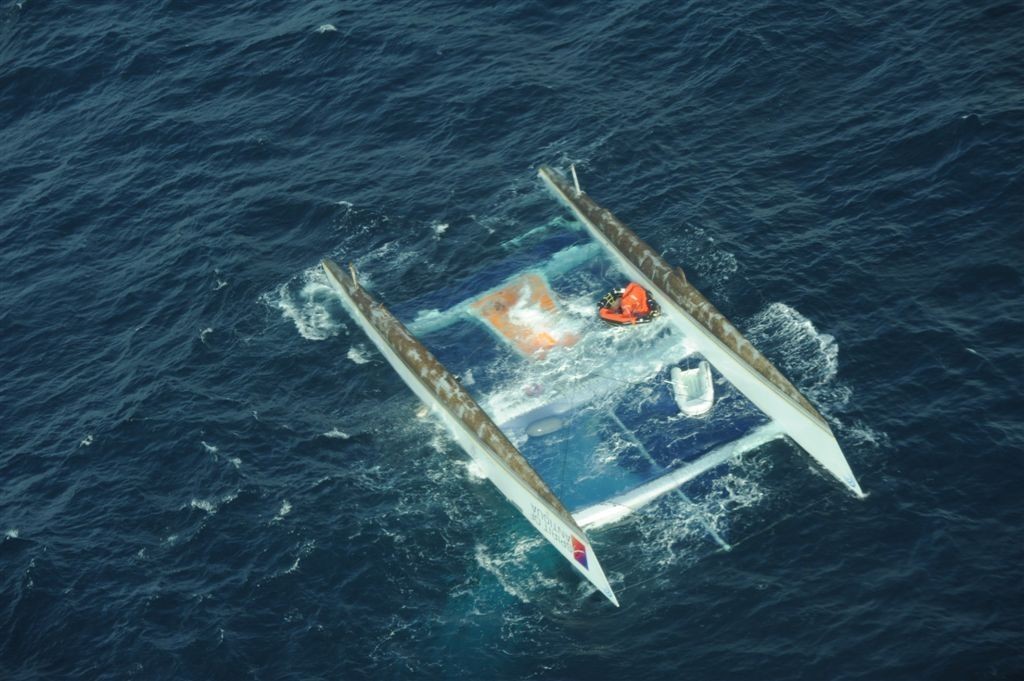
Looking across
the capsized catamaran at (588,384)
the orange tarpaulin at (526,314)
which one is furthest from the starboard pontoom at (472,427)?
the orange tarpaulin at (526,314)

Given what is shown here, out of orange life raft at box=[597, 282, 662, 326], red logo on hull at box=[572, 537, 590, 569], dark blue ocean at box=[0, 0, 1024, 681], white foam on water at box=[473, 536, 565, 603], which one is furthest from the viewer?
orange life raft at box=[597, 282, 662, 326]

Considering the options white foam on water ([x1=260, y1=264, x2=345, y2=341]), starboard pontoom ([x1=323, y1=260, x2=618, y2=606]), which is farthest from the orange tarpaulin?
white foam on water ([x1=260, y1=264, x2=345, y2=341])

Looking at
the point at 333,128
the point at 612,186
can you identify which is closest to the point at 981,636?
the point at 612,186

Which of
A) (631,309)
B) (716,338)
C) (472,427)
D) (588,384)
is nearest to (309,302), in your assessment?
(472,427)

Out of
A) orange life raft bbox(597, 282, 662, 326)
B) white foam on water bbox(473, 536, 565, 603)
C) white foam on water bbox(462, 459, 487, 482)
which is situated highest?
orange life raft bbox(597, 282, 662, 326)

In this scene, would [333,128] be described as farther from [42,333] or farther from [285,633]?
[285,633]

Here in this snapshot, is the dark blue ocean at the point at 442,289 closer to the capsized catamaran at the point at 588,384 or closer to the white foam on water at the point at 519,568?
the white foam on water at the point at 519,568

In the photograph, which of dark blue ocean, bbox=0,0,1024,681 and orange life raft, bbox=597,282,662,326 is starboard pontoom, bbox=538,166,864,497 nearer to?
orange life raft, bbox=597,282,662,326
